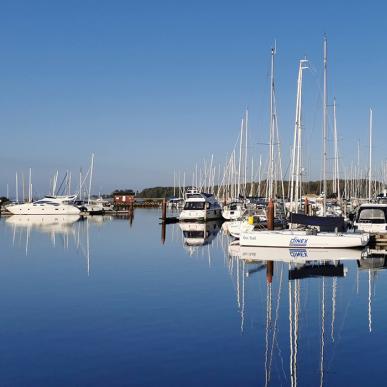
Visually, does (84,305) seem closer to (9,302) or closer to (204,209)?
(9,302)

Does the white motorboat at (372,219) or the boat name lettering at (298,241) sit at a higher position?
the white motorboat at (372,219)

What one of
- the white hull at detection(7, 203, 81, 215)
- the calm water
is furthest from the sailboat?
the white hull at detection(7, 203, 81, 215)

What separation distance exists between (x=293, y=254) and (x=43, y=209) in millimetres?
57704

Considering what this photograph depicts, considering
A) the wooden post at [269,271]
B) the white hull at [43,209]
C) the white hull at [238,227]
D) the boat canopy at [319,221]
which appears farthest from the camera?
the white hull at [43,209]

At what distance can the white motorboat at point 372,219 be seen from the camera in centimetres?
3553

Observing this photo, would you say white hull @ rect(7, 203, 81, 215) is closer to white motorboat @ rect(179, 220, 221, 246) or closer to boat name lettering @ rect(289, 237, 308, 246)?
white motorboat @ rect(179, 220, 221, 246)

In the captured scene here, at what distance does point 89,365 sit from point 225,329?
4.14m

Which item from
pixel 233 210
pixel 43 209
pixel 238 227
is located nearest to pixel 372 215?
pixel 238 227

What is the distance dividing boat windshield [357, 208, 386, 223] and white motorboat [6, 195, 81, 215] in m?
50.8

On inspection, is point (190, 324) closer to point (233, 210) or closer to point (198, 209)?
point (233, 210)

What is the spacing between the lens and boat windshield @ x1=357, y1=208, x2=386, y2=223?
36.3 meters

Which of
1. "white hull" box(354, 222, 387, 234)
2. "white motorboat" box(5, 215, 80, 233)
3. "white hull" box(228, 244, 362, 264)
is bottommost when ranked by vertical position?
"white motorboat" box(5, 215, 80, 233)

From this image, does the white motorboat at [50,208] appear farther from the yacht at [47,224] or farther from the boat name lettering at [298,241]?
the boat name lettering at [298,241]

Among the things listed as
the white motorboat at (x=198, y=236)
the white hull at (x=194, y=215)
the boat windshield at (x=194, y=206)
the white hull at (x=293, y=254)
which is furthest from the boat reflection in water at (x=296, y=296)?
the boat windshield at (x=194, y=206)
